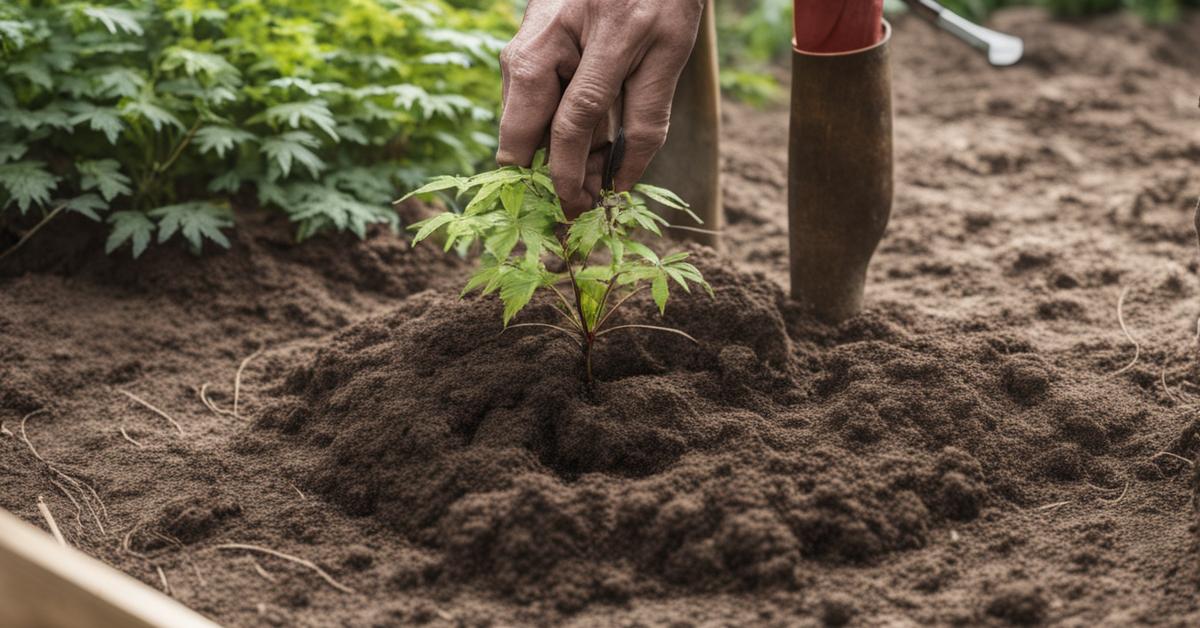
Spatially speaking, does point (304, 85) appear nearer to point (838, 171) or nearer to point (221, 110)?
point (221, 110)

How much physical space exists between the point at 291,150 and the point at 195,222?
0.36 meters

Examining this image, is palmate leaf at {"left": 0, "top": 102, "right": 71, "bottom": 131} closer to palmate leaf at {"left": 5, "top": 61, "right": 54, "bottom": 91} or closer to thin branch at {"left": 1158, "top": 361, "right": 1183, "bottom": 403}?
palmate leaf at {"left": 5, "top": 61, "right": 54, "bottom": 91}

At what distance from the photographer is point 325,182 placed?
364 cm

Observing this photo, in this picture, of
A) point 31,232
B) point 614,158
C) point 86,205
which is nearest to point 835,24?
point 614,158

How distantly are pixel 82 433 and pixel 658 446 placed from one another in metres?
1.46

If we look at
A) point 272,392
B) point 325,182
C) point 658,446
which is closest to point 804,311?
point 658,446

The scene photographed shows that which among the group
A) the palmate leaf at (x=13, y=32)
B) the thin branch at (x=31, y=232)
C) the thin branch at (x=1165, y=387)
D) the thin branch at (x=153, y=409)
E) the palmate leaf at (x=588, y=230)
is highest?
the palmate leaf at (x=13, y=32)

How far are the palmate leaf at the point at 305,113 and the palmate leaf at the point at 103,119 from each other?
0.42 meters

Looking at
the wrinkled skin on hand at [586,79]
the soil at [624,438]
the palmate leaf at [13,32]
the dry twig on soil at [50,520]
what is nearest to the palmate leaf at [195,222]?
the soil at [624,438]

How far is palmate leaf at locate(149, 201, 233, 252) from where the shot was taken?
335cm

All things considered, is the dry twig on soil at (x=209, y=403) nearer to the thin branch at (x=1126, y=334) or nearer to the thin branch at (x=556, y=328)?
the thin branch at (x=556, y=328)

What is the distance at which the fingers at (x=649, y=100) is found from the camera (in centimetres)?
245

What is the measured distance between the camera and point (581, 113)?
92.4 inches

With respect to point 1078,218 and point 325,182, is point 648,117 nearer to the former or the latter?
point 325,182
